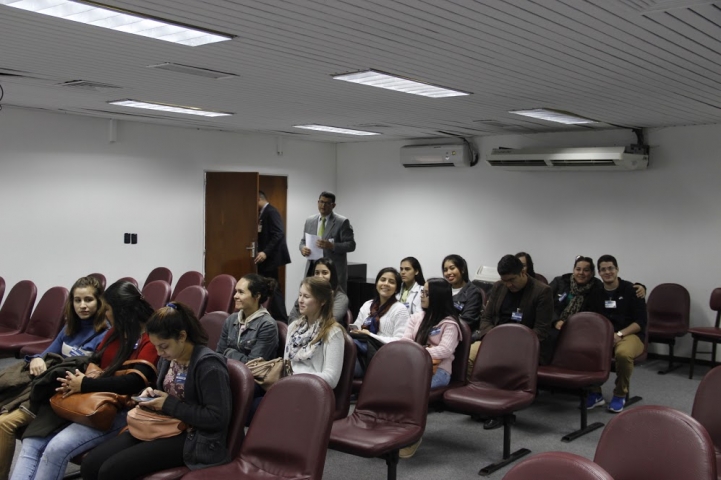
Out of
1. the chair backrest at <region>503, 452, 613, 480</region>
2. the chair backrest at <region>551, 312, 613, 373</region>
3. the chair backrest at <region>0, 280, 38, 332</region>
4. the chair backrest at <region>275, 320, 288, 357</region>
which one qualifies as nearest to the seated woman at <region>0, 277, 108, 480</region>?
the chair backrest at <region>275, 320, 288, 357</region>

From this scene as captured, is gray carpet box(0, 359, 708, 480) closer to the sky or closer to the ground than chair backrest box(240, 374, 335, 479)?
closer to the ground

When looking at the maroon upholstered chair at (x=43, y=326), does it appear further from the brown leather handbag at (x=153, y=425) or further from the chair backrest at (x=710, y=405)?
the chair backrest at (x=710, y=405)

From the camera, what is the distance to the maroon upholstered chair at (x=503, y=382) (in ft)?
14.9

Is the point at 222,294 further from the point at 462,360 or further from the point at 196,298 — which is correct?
the point at 462,360

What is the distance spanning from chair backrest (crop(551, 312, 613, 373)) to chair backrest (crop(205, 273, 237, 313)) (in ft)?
9.62

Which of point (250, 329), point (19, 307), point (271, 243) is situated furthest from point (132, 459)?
point (271, 243)

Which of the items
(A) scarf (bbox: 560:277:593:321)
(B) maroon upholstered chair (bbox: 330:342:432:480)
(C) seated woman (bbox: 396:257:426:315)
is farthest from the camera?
(A) scarf (bbox: 560:277:593:321)

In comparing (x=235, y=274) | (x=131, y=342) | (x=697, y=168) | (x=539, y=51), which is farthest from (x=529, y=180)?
(x=131, y=342)

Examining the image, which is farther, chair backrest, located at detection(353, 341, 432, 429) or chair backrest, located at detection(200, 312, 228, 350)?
chair backrest, located at detection(200, 312, 228, 350)

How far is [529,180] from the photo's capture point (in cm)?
923

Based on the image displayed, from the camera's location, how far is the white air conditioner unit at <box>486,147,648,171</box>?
26.2 ft

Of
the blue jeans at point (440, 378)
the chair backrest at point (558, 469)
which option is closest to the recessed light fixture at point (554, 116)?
the blue jeans at point (440, 378)

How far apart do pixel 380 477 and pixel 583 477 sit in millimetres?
2519

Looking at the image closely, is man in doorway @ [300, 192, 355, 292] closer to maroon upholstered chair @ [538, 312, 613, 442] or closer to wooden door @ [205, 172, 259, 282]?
wooden door @ [205, 172, 259, 282]
